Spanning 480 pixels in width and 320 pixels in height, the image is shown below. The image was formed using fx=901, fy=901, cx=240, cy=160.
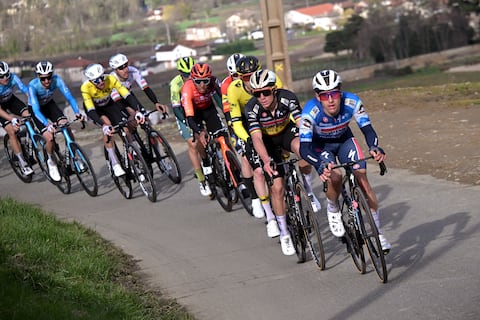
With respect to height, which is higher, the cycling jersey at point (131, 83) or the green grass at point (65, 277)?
the cycling jersey at point (131, 83)

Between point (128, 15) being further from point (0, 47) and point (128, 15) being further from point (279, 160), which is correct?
point (279, 160)

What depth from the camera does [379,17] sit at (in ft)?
A: 328

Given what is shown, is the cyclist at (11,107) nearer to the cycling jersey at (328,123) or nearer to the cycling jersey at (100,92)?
the cycling jersey at (100,92)

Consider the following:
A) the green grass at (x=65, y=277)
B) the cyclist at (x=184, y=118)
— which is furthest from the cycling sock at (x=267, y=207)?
the cyclist at (x=184, y=118)

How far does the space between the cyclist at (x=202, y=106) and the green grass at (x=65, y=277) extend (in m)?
2.02

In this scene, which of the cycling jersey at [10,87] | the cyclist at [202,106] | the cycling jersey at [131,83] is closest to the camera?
the cyclist at [202,106]

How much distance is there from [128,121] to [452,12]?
85329mm

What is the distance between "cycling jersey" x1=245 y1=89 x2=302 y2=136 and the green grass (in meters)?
2.09

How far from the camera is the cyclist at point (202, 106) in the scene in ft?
39.7

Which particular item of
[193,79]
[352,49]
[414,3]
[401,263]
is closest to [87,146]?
[193,79]

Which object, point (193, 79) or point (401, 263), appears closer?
point (401, 263)

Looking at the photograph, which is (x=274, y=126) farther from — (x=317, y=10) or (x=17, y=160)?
(x=317, y=10)

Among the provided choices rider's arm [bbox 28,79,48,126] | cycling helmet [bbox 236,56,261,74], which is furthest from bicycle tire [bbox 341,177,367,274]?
rider's arm [bbox 28,79,48,126]

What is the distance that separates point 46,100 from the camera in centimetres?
1475
